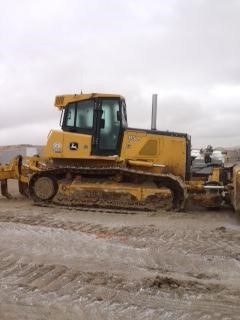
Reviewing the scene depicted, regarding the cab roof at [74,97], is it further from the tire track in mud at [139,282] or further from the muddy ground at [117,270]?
the tire track in mud at [139,282]

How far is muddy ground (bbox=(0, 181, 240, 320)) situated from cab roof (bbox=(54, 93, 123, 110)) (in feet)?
13.9

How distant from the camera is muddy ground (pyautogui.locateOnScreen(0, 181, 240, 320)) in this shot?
5.04m

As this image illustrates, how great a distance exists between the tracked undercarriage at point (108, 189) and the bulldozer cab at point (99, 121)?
0.90m

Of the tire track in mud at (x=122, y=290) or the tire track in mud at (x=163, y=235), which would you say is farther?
the tire track in mud at (x=163, y=235)

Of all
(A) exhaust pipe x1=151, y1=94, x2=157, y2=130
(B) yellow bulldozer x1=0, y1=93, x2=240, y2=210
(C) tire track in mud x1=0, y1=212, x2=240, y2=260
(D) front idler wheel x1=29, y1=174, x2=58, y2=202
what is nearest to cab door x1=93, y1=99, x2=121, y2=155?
(B) yellow bulldozer x1=0, y1=93, x2=240, y2=210

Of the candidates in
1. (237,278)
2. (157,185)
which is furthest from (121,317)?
(157,185)

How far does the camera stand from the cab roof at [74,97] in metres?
13.6

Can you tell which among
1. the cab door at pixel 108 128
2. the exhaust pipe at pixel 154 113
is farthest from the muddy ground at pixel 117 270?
the exhaust pipe at pixel 154 113

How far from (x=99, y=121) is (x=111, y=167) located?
1418 millimetres

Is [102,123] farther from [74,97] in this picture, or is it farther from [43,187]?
[43,187]

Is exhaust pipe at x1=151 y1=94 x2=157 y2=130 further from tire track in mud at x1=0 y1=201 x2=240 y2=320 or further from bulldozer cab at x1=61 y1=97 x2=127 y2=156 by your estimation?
tire track in mud at x1=0 y1=201 x2=240 y2=320

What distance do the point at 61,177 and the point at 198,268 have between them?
7104 mm

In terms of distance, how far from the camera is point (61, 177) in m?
13.2

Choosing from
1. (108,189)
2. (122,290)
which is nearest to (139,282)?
(122,290)
